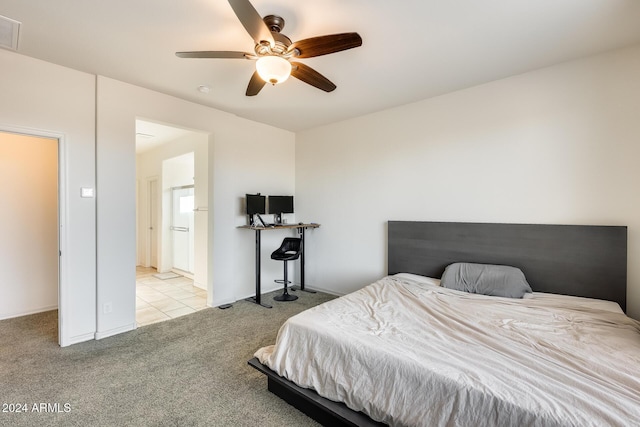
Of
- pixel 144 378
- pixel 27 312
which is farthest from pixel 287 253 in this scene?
pixel 27 312

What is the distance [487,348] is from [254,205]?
3.26 meters

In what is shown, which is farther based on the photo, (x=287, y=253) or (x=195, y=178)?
(x=195, y=178)

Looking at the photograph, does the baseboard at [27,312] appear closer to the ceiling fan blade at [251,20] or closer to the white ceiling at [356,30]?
the white ceiling at [356,30]

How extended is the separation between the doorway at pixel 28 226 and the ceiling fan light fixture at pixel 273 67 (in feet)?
10.7

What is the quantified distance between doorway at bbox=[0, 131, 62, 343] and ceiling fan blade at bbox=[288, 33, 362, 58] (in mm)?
3561

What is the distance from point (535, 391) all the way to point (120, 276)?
3606 mm

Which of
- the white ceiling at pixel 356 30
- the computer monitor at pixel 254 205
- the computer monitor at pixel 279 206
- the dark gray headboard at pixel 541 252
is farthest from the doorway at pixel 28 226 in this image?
the dark gray headboard at pixel 541 252

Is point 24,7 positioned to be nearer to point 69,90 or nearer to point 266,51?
point 69,90

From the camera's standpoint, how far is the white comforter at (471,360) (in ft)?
4.05

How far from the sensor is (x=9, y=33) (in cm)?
225

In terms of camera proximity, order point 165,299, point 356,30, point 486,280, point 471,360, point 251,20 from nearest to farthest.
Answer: point 471,360 → point 251,20 → point 356,30 → point 486,280 → point 165,299

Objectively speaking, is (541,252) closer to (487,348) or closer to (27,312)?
(487,348)

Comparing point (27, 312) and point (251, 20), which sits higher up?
point (251, 20)

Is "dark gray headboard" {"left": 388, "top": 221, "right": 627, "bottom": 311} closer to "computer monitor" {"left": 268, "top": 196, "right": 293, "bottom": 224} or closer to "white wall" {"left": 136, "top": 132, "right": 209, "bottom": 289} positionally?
"computer monitor" {"left": 268, "top": 196, "right": 293, "bottom": 224}
